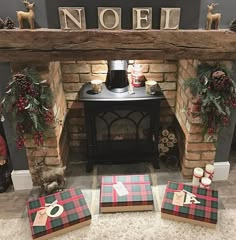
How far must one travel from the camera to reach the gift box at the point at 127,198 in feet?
7.83

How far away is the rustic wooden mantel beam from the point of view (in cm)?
199

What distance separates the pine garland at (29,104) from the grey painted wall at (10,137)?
0.40 feet

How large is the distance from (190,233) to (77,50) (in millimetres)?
1567

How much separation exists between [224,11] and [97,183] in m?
1.75

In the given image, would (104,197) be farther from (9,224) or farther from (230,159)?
(230,159)

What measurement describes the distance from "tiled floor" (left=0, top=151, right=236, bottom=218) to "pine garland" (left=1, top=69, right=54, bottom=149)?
620 mm

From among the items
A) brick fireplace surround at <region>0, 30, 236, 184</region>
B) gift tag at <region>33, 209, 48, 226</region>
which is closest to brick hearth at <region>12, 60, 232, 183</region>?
brick fireplace surround at <region>0, 30, 236, 184</region>

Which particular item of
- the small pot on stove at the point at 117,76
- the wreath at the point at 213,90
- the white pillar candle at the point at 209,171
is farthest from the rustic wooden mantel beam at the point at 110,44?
the white pillar candle at the point at 209,171

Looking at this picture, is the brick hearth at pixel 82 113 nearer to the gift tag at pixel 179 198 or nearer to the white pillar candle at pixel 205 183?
the white pillar candle at pixel 205 183

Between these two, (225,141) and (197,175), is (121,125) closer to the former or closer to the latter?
(197,175)

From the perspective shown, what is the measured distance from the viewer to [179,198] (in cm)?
239

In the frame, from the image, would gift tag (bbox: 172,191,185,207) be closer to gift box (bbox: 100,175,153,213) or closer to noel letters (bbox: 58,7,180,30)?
gift box (bbox: 100,175,153,213)

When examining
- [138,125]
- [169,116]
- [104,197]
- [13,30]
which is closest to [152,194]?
[104,197]

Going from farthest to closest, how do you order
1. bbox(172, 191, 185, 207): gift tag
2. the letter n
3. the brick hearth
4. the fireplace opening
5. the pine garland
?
1. the fireplace opening
2. the brick hearth
3. bbox(172, 191, 185, 207): gift tag
4. the pine garland
5. the letter n
